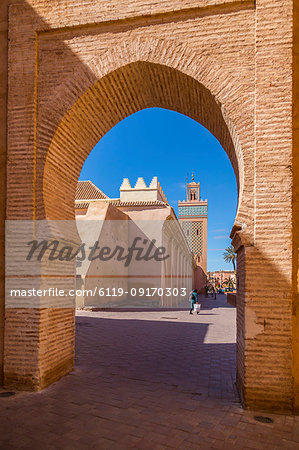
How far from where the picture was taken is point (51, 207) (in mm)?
5145

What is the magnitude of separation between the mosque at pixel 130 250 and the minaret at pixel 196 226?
19.2 m

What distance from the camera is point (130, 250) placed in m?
20.4

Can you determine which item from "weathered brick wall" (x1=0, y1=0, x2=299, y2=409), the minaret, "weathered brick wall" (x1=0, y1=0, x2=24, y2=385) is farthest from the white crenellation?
the minaret

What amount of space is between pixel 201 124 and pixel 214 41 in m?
1.62

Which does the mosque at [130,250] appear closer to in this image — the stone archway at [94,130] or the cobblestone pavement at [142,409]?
the cobblestone pavement at [142,409]

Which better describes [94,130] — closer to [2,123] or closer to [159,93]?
[159,93]

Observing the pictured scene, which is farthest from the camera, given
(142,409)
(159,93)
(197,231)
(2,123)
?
(197,231)

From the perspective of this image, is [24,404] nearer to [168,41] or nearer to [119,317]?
[168,41]

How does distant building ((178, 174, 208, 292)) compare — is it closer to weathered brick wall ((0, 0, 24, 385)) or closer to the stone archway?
the stone archway

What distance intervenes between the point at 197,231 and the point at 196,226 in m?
0.77

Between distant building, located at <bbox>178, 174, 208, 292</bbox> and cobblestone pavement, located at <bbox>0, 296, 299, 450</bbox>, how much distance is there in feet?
114

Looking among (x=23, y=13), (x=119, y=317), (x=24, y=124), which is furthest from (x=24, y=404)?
(x=119, y=317)

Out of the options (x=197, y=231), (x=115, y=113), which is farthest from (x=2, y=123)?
(x=197, y=231)

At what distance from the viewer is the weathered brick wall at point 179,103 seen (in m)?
4.17
